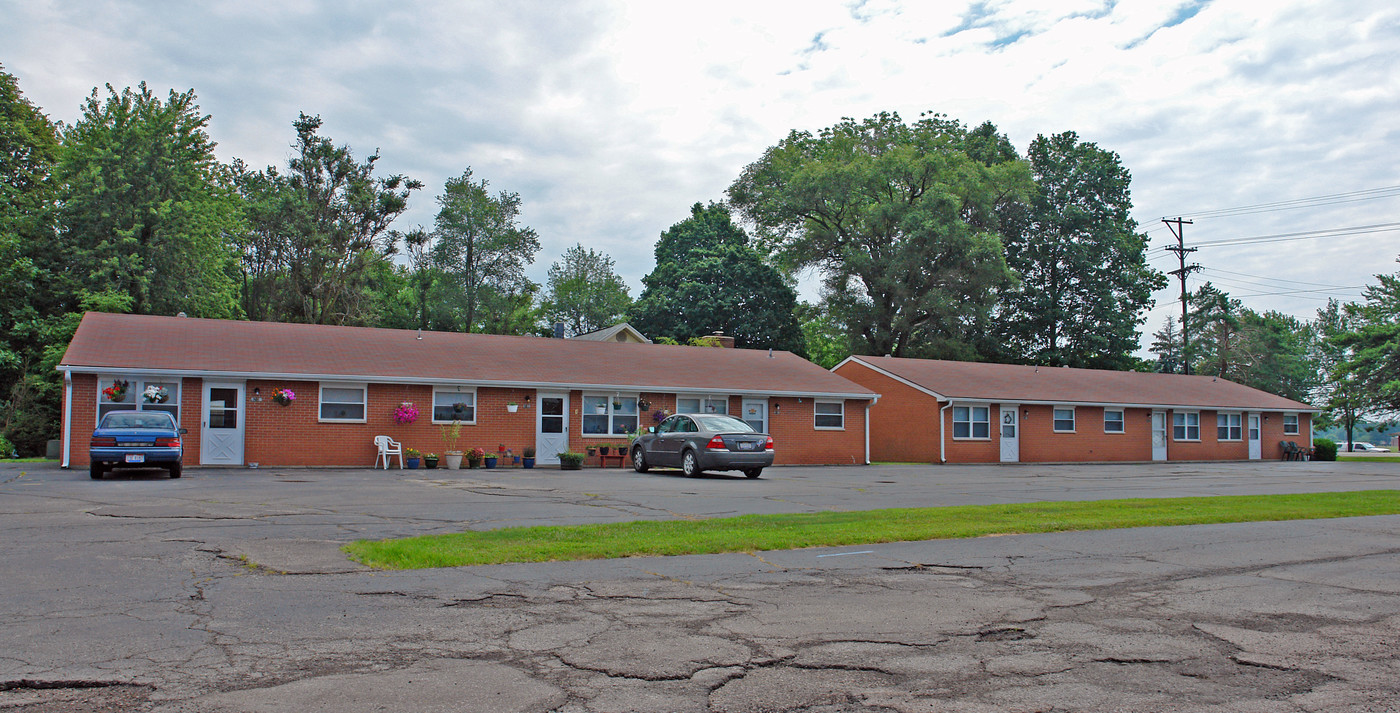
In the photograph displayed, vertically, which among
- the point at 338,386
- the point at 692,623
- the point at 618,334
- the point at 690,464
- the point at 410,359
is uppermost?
the point at 618,334

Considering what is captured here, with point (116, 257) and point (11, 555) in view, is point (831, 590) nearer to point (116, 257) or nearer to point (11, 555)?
point (11, 555)

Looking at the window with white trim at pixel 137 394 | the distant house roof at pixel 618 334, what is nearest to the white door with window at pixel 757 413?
the distant house roof at pixel 618 334

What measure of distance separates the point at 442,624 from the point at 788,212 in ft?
159

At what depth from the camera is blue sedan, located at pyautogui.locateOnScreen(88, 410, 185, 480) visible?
17516 mm

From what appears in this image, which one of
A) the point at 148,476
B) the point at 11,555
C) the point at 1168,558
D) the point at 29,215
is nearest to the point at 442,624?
the point at 11,555

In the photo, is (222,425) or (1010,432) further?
(1010,432)

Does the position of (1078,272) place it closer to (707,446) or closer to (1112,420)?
(1112,420)

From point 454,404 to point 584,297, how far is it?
41.9 m

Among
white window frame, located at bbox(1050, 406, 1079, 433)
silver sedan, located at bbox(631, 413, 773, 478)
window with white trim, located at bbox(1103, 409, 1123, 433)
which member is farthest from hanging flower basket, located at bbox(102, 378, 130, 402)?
window with white trim, located at bbox(1103, 409, 1123, 433)

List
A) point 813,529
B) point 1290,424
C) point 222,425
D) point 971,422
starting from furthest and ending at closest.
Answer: point 1290,424
point 971,422
point 222,425
point 813,529

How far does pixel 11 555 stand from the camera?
827 cm

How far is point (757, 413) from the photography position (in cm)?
3050

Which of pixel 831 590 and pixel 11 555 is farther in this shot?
pixel 11 555

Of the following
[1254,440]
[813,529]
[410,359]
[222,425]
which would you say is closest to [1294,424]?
[1254,440]
